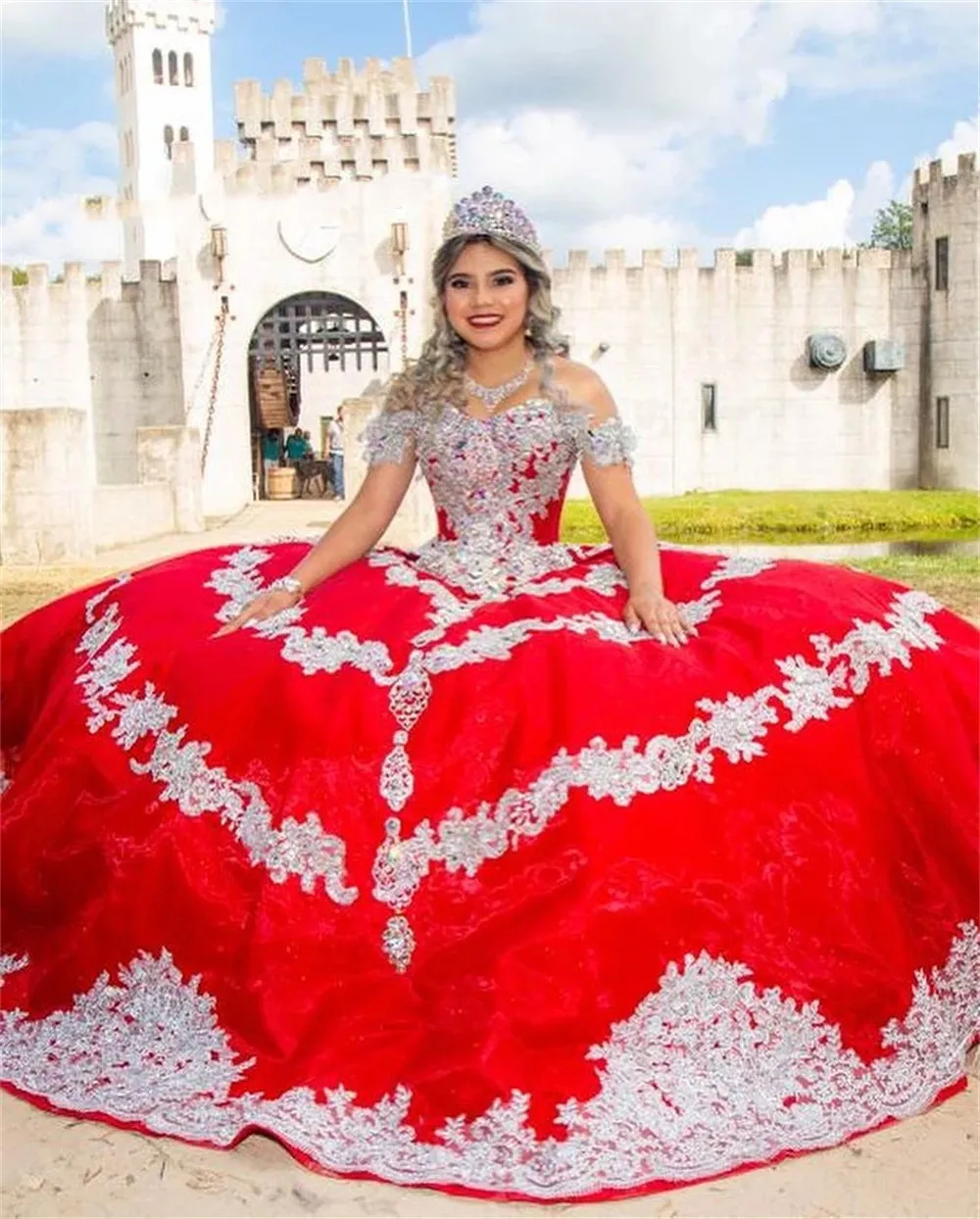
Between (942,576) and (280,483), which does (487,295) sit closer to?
(942,576)

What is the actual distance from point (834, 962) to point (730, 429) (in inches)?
959

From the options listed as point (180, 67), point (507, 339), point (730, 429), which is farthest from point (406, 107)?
point (507, 339)

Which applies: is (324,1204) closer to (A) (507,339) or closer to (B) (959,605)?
(A) (507,339)

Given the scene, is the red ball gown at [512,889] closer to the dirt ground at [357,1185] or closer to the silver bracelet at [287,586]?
the dirt ground at [357,1185]

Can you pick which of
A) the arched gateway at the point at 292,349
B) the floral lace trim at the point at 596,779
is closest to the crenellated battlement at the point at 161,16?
the arched gateway at the point at 292,349

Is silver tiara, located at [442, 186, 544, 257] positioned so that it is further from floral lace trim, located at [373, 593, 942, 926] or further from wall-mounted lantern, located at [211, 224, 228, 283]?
A: wall-mounted lantern, located at [211, 224, 228, 283]

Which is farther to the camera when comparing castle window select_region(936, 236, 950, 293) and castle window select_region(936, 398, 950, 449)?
castle window select_region(936, 398, 950, 449)

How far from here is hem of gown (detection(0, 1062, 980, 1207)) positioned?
239cm

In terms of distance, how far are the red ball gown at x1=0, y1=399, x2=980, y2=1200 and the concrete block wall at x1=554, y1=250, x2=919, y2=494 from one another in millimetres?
23078

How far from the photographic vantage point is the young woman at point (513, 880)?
2617 mm

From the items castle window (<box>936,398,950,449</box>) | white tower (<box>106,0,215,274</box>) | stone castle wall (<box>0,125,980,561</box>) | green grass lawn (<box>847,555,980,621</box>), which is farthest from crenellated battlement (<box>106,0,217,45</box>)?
green grass lawn (<box>847,555,980,621</box>)

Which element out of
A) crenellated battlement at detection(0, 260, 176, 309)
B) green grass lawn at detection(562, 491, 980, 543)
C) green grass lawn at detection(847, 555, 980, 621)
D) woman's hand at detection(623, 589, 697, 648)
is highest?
crenellated battlement at detection(0, 260, 176, 309)

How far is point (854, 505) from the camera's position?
22.6 m

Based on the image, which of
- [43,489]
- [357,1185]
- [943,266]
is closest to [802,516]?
[943,266]
